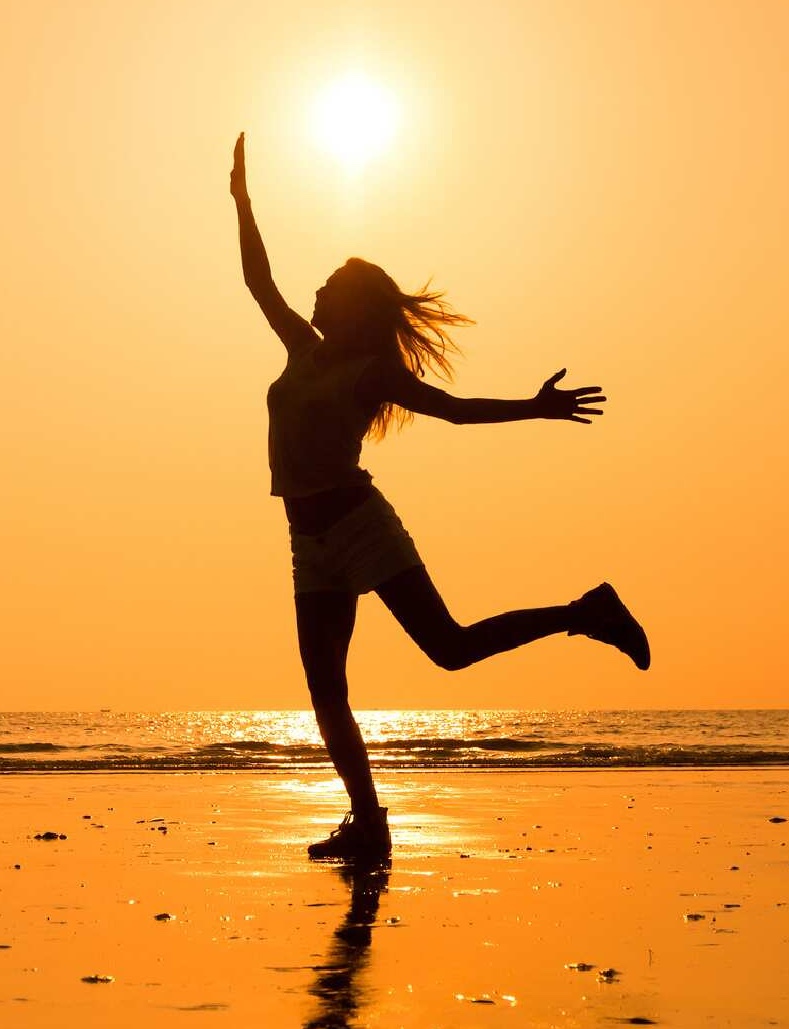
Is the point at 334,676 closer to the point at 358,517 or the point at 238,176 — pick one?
the point at 358,517

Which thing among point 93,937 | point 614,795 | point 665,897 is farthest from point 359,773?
point 614,795

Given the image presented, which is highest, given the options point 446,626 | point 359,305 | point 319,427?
point 359,305

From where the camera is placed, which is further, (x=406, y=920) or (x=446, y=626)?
(x=446, y=626)

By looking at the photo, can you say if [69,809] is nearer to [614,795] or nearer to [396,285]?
[614,795]

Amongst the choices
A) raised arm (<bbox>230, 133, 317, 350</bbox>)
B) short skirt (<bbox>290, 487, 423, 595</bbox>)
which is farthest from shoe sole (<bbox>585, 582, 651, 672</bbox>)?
raised arm (<bbox>230, 133, 317, 350</bbox>)

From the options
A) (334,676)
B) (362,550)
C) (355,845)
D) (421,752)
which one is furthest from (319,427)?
(421,752)

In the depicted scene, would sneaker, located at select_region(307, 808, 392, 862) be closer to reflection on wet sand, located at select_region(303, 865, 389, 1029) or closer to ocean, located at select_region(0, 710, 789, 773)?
reflection on wet sand, located at select_region(303, 865, 389, 1029)

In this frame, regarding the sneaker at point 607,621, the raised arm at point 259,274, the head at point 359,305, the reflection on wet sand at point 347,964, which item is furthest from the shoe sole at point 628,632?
the raised arm at point 259,274

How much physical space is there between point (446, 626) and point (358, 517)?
55 cm

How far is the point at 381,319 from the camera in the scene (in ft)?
19.7

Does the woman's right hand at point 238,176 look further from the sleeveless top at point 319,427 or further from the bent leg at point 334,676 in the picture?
the bent leg at point 334,676

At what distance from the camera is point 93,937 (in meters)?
3.93

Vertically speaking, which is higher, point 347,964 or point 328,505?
point 328,505

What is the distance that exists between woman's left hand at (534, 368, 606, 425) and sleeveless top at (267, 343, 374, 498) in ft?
2.49
